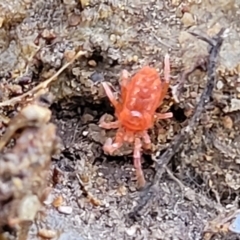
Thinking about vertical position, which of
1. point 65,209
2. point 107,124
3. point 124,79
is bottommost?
point 65,209

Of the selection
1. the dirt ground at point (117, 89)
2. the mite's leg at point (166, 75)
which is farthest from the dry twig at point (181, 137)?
the mite's leg at point (166, 75)

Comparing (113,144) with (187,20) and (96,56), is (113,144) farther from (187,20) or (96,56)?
(187,20)

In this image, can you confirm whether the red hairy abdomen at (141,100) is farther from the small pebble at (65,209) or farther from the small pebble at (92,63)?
the small pebble at (65,209)

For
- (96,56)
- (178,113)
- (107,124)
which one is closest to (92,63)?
(96,56)

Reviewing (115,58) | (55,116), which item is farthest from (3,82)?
(115,58)

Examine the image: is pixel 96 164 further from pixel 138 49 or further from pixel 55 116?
pixel 138 49

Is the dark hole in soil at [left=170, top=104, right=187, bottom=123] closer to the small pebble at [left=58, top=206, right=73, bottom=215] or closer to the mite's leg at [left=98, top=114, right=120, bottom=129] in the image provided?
the mite's leg at [left=98, top=114, right=120, bottom=129]
